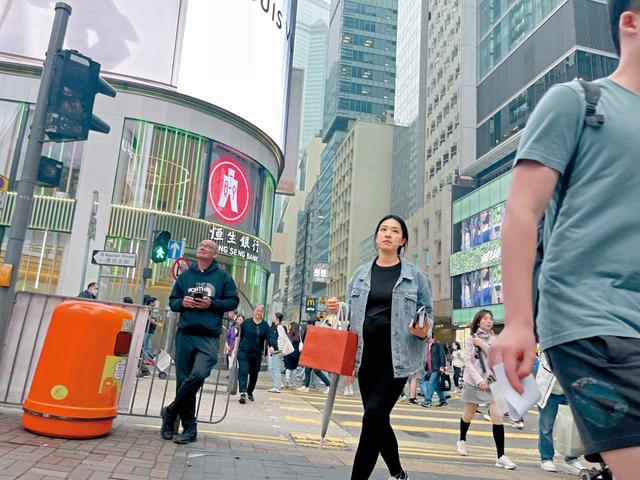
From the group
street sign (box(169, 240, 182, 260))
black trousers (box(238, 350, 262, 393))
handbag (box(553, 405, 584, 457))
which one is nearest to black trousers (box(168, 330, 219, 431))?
handbag (box(553, 405, 584, 457))

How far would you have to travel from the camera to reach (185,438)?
5453 millimetres

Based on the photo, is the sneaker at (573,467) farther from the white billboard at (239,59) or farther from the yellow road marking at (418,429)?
the white billboard at (239,59)

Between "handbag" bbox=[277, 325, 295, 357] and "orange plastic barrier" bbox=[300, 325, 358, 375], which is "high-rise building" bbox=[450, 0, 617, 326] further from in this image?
"orange plastic barrier" bbox=[300, 325, 358, 375]

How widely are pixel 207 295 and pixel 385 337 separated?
2315 millimetres

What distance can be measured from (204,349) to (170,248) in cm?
803

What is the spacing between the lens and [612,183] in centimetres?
154

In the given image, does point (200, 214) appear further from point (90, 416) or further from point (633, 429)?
point (633, 429)

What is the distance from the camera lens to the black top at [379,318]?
402cm

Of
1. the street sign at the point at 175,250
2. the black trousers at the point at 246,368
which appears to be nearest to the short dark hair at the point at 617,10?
the black trousers at the point at 246,368

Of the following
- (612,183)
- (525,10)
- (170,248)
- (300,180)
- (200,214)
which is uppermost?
(300,180)

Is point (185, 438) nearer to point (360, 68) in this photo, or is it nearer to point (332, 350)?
point (332, 350)

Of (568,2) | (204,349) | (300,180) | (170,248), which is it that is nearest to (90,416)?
(204,349)

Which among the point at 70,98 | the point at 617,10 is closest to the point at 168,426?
Answer: the point at 70,98

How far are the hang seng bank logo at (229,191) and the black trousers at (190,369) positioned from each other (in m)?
19.3
